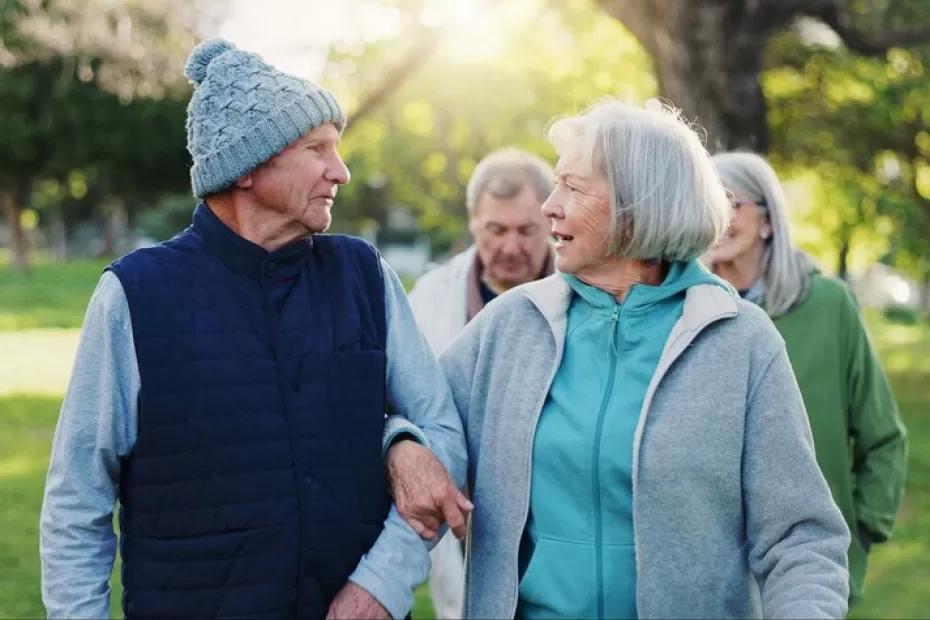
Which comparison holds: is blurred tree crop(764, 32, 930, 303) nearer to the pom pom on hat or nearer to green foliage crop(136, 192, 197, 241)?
the pom pom on hat

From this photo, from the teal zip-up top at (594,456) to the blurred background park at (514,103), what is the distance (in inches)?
25.0

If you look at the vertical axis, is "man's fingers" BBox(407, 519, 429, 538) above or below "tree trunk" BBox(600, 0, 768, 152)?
below

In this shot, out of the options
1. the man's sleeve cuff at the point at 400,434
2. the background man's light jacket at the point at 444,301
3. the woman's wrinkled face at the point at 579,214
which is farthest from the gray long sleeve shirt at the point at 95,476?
the background man's light jacket at the point at 444,301

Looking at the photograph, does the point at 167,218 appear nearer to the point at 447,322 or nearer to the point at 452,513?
the point at 447,322

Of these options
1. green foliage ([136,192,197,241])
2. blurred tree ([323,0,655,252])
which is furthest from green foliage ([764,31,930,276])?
green foliage ([136,192,197,241])

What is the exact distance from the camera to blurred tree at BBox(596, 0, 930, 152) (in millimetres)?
11070

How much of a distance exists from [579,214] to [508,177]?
7.40 feet

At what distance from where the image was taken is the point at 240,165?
3.02 meters

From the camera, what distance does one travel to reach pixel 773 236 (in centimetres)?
476

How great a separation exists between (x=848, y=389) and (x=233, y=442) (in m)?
2.68

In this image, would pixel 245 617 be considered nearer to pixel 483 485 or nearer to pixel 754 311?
pixel 483 485

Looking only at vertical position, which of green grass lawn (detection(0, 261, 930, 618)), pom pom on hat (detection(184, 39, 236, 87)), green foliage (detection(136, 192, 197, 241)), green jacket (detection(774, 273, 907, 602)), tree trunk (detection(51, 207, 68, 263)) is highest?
pom pom on hat (detection(184, 39, 236, 87))

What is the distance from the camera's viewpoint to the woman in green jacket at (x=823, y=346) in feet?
15.4

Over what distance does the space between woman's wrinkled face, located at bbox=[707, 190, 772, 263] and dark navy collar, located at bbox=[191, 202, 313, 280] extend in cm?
211
